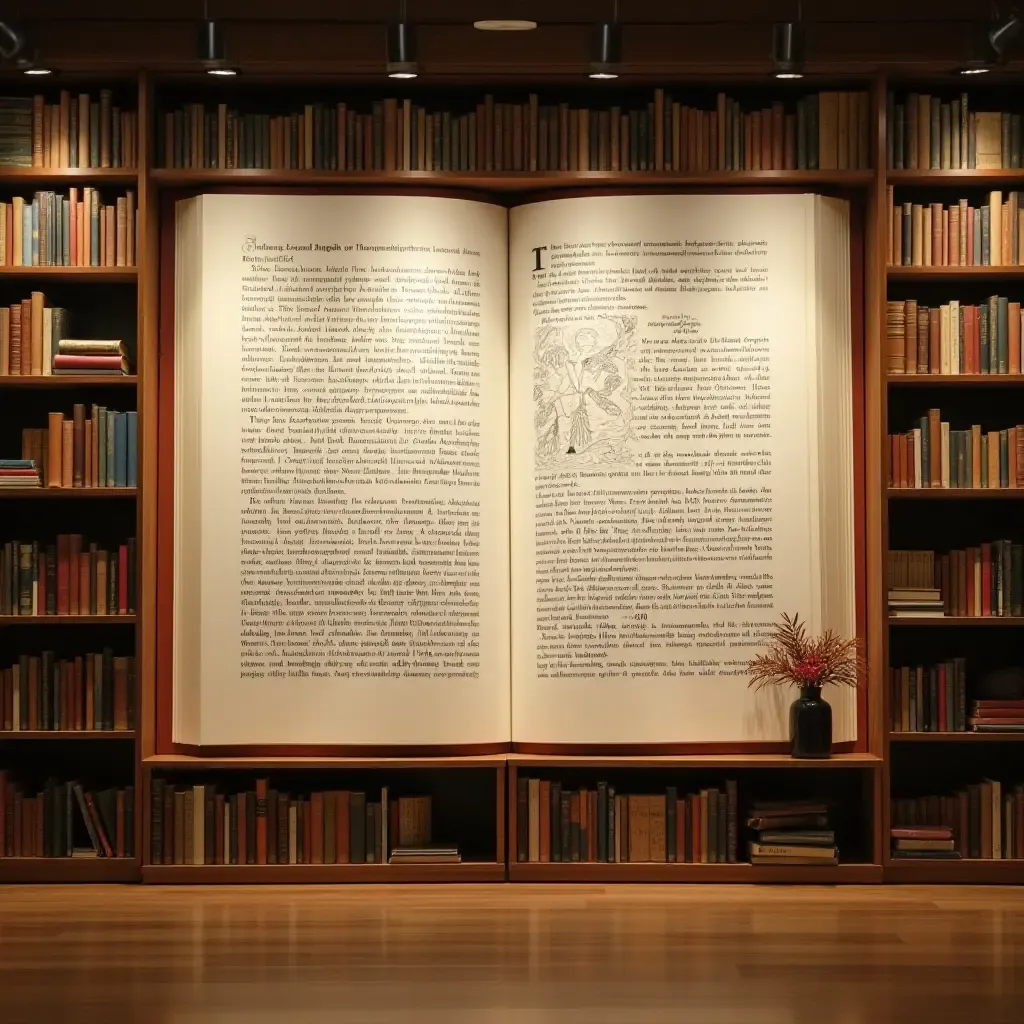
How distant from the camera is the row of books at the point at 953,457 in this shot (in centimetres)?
628

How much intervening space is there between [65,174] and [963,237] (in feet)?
12.8

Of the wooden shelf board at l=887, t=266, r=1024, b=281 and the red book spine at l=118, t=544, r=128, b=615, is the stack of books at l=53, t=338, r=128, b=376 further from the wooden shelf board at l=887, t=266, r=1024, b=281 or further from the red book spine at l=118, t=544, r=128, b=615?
the wooden shelf board at l=887, t=266, r=1024, b=281

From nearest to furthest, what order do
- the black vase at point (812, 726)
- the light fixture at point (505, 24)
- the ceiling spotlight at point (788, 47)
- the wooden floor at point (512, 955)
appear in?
the wooden floor at point (512, 955) < the ceiling spotlight at point (788, 47) < the light fixture at point (505, 24) < the black vase at point (812, 726)

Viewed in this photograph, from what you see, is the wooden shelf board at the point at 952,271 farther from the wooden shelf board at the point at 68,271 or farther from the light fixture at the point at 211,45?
the wooden shelf board at the point at 68,271

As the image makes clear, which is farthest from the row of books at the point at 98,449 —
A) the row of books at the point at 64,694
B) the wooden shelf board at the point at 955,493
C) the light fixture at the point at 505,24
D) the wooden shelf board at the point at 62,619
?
the wooden shelf board at the point at 955,493

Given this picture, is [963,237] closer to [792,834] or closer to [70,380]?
[792,834]

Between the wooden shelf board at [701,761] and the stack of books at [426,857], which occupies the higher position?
the wooden shelf board at [701,761]

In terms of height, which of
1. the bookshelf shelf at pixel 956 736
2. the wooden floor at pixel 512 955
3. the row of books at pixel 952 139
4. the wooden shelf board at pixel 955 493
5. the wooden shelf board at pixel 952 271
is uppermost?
the row of books at pixel 952 139

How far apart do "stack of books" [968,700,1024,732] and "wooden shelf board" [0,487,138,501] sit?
374 centimetres

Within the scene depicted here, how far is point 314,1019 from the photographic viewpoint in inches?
169

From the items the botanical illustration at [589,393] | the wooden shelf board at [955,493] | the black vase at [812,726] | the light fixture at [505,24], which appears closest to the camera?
the light fixture at [505,24]

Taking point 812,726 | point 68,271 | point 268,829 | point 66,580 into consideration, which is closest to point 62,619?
point 66,580

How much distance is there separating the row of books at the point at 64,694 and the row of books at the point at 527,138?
219cm

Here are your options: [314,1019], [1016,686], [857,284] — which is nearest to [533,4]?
[857,284]
